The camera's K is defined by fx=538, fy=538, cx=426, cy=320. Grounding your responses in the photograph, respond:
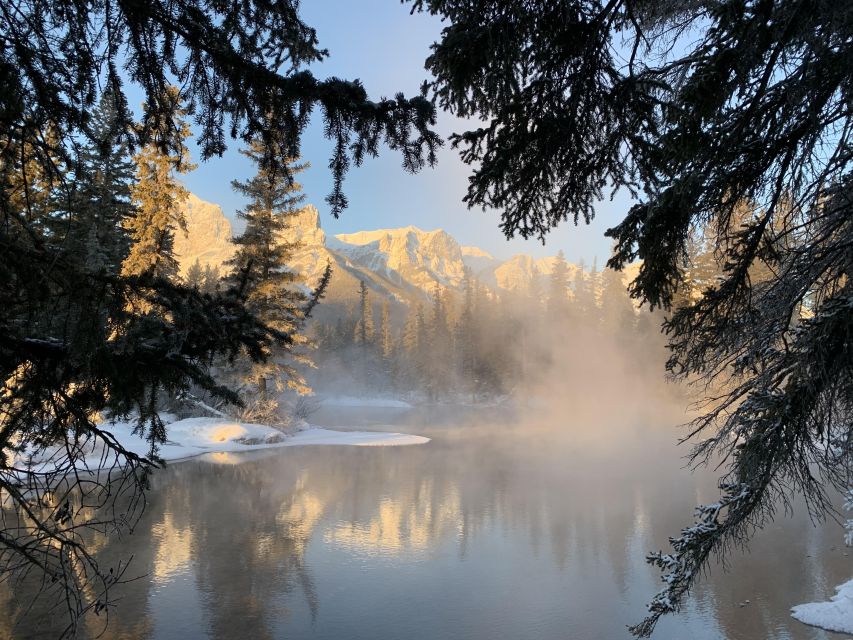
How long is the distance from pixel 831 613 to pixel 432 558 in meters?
6.43

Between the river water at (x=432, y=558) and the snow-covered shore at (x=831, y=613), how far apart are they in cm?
20

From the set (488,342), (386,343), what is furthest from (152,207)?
(386,343)

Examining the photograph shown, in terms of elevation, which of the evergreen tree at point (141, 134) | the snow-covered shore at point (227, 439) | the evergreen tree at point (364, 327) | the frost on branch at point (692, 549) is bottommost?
the snow-covered shore at point (227, 439)

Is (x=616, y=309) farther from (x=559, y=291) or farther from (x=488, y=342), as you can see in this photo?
(x=488, y=342)

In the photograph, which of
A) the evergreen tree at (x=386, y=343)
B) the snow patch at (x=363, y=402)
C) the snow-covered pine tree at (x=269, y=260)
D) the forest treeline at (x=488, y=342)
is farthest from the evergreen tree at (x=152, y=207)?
the evergreen tree at (x=386, y=343)

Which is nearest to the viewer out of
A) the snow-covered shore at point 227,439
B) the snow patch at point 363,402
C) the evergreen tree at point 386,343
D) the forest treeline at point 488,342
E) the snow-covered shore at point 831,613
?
the snow-covered shore at point 831,613

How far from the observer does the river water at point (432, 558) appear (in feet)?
25.9

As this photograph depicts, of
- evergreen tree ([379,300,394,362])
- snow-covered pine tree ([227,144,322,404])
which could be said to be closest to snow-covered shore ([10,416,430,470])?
snow-covered pine tree ([227,144,322,404])

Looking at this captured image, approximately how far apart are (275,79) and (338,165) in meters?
0.60

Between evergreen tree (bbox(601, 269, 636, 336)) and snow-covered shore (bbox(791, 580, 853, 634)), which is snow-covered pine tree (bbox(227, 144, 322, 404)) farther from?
evergreen tree (bbox(601, 269, 636, 336))

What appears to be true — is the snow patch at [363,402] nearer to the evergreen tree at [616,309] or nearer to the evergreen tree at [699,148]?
the evergreen tree at [616,309]

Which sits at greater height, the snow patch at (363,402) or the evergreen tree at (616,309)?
the evergreen tree at (616,309)

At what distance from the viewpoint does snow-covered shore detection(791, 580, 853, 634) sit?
781 centimetres

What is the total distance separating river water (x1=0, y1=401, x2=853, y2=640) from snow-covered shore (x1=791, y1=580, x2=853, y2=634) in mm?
204
